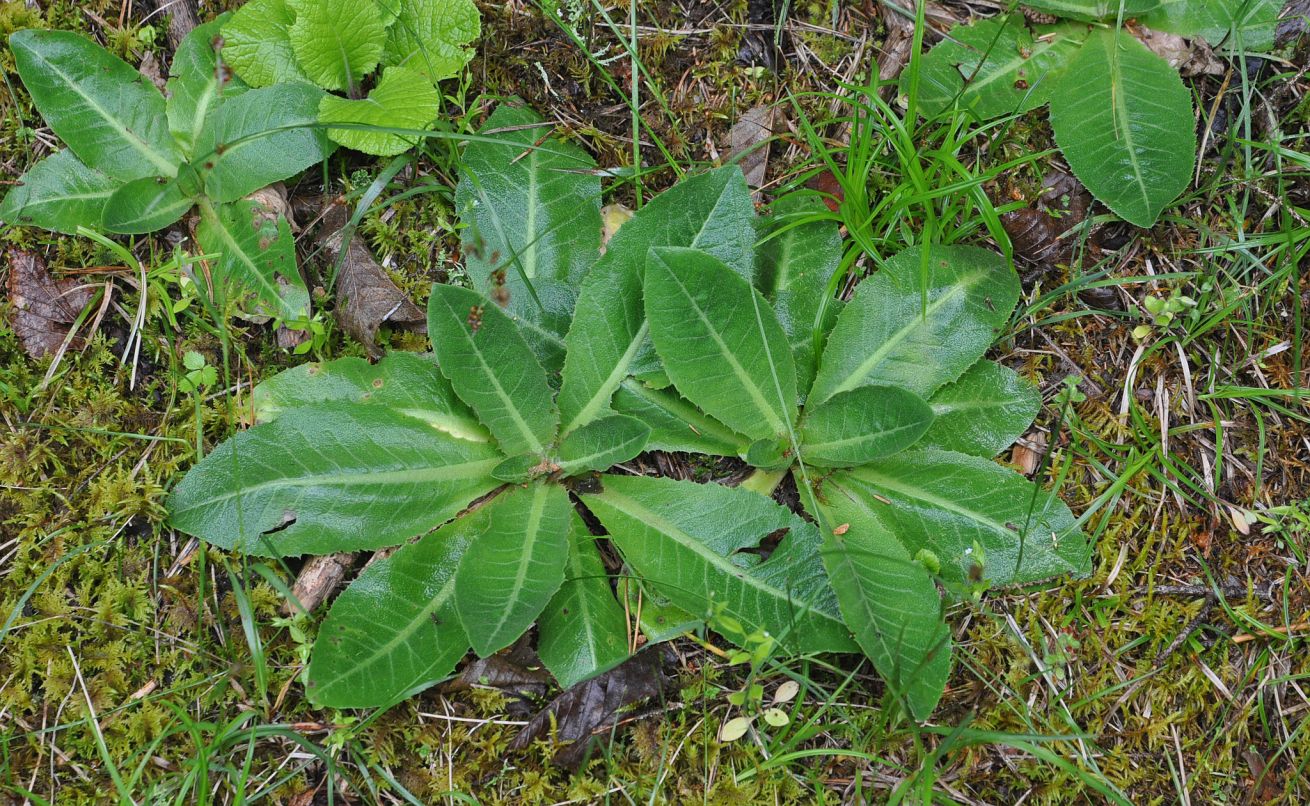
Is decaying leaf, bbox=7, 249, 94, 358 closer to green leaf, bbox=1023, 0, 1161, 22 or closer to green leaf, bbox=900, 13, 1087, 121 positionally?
green leaf, bbox=900, 13, 1087, 121

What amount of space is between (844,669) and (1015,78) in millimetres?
1995

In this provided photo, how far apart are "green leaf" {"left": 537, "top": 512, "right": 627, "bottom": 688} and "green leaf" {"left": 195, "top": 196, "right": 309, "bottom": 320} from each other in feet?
3.74

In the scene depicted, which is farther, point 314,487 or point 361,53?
point 361,53

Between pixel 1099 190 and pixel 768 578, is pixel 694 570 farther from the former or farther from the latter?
pixel 1099 190

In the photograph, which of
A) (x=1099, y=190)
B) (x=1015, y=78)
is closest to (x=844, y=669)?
(x=1099, y=190)

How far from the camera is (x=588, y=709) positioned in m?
2.53

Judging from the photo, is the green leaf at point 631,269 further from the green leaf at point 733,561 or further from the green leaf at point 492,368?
the green leaf at point 733,561

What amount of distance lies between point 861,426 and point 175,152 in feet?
7.64

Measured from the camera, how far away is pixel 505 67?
9.75 ft

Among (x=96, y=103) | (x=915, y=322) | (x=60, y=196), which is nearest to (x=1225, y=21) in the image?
(x=915, y=322)

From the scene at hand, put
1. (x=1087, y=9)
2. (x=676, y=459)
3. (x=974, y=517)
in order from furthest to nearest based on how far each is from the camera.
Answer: (x=1087, y=9) → (x=676, y=459) → (x=974, y=517)

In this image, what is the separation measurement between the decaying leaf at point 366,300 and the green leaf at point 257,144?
0.84 feet

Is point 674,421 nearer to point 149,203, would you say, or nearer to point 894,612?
point 894,612

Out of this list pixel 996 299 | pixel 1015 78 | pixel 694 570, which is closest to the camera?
pixel 694 570
